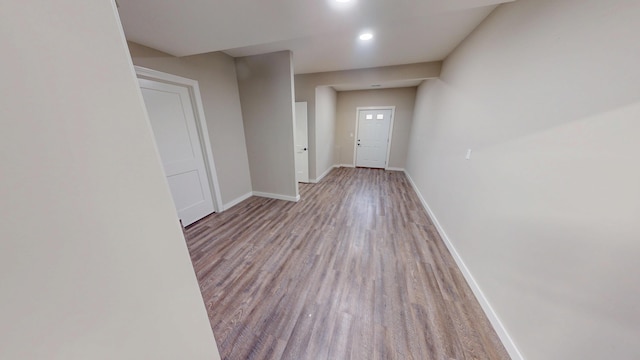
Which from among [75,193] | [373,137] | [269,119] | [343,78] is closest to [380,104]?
[373,137]

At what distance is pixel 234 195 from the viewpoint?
3342mm

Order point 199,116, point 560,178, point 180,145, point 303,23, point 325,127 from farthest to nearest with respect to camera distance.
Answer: point 325,127
point 199,116
point 180,145
point 303,23
point 560,178

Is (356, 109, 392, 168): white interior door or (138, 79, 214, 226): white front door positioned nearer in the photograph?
(138, 79, 214, 226): white front door

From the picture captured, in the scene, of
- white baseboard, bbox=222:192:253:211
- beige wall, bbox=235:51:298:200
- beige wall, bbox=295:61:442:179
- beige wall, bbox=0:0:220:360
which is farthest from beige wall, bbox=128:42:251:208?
beige wall, bbox=0:0:220:360

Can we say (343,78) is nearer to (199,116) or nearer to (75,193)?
(199,116)

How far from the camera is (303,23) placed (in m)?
1.71

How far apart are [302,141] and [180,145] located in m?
2.25

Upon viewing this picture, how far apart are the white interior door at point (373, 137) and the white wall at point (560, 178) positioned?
3.59 meters

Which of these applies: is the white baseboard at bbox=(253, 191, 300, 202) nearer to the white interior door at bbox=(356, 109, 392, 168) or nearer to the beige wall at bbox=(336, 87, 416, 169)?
the beige wall at bbox=(336, 87, 416, 169)

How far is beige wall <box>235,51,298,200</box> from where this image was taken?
9.60ft

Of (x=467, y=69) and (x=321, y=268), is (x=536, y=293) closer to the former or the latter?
(x=321, y=268)

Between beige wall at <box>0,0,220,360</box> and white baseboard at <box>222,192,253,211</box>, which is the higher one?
beige wall at <box>0,0,220,360</box>

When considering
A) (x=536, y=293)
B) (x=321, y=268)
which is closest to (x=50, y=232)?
(x=321, y=268)

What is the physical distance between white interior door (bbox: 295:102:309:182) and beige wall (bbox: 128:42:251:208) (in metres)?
1.14
